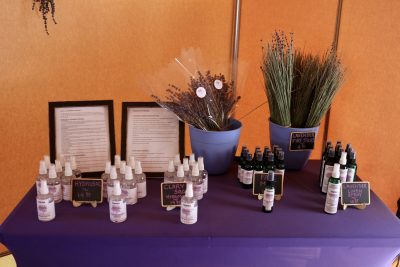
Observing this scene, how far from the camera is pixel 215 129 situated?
1.47m

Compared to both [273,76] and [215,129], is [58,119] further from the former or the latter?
[273,76]

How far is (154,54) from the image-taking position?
235 cm

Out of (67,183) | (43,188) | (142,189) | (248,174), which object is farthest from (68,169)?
(248,174)

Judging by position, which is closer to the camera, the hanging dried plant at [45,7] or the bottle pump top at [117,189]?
the bottle pump top at [117,189]

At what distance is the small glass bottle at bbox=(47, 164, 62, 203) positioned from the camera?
1.27m

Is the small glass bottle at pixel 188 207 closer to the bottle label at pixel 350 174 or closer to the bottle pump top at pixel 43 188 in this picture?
the bottle pump top at pixel 43 188

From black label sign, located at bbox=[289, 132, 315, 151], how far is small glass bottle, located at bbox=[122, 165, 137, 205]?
0.66 metres

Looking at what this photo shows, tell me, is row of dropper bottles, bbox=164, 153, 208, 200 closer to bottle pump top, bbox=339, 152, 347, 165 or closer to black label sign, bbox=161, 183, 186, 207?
black label sign, bbox=161, 183, 186, 207

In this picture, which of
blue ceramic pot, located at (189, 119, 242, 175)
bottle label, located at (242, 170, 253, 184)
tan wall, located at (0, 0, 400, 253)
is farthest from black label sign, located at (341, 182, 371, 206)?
tan wall, located at (0, 0, 400, 253)

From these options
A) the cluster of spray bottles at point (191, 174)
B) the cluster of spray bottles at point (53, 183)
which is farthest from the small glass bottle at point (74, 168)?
the cluster of spray bottles at point (191, 174)

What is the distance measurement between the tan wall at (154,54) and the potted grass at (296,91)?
809mm

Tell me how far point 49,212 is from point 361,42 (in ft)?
6.57

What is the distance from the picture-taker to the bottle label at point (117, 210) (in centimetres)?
115

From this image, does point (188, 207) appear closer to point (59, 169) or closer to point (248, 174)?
point (248, 174)
